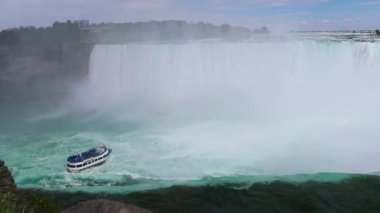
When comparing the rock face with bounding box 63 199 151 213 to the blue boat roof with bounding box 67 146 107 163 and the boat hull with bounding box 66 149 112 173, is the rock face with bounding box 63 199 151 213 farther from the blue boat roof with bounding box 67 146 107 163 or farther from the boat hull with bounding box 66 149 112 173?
the blue boat roof with bounding box 67 146 107 163

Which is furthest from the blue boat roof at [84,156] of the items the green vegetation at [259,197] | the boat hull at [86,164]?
the green vegetation at [259,197]

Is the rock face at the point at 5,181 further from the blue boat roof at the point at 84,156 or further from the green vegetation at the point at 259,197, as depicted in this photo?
the blue boat roof at the point at 84,156

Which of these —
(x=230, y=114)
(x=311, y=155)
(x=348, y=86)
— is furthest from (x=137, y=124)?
(x=348, y=86)

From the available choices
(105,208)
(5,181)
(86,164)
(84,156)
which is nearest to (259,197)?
(105,208)

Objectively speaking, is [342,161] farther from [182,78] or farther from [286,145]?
[182,78]

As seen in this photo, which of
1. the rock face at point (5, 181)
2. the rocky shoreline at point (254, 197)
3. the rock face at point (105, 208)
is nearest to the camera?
the rock face at point (105, 208)
